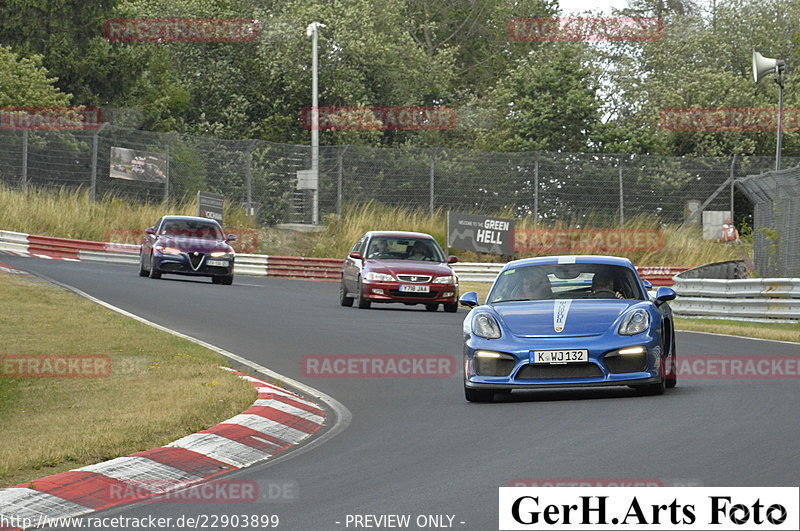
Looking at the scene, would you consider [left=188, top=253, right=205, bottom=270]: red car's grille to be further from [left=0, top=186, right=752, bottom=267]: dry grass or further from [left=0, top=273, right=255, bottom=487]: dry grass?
[left=0, top=186, right=752, bottom=267]: dry grass

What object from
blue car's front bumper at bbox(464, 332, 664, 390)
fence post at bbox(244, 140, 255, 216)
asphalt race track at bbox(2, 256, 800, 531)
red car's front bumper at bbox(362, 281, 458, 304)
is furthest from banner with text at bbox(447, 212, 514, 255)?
blue car's front bumper at bbox(464, 332, 664, 390)

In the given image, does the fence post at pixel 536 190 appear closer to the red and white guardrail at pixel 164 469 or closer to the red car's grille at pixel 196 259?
the red car's grille at pixel 196 259

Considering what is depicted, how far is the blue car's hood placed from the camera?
11555 mm

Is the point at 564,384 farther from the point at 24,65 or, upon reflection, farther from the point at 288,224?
the point at 24,65

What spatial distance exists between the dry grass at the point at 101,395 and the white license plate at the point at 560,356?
245 cm

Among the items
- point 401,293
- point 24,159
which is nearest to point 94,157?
point 24,159

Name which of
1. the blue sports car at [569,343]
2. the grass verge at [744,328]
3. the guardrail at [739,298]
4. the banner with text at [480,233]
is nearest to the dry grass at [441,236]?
the banner with text at [480,233]

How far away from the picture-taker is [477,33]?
245 feet

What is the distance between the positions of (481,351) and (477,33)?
64612mm

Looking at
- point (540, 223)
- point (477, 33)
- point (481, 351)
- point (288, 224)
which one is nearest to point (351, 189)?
point (288, 224)

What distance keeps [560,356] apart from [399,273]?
41.6 ft

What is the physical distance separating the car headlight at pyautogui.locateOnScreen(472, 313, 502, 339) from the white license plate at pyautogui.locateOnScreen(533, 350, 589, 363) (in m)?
0.46

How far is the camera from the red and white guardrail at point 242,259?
36.7 m

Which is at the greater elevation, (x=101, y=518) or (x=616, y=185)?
(x=616, y=185)
